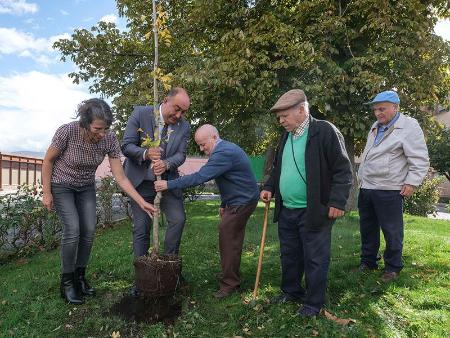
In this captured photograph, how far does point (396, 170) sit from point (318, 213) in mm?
1473

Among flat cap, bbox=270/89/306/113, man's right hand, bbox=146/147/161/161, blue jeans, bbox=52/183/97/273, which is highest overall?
flat cap, bbox=270/89/306/113

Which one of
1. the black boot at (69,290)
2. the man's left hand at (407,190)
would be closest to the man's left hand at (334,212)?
the man's left hand at (407,190)

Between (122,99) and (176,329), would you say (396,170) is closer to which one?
(176,329)

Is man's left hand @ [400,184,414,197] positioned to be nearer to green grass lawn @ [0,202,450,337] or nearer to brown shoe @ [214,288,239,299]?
green grass lawn @ [0,202,450,337]

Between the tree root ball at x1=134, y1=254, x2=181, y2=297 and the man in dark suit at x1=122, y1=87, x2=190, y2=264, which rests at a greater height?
the man in dark suit at x1=122, y1=87, x2=190, y2=264

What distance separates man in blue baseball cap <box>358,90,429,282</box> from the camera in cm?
449

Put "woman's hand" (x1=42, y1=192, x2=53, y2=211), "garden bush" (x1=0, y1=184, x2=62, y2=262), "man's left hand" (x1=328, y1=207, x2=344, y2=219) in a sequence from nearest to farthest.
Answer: "man's left hand" (x1=328, y1=207, x2=344, y2=219), "woman's hand" (x1=42, y1=192, x2=53, y2=211), "garden bush" (x1=0, y1=184, x2=62, y2=262)

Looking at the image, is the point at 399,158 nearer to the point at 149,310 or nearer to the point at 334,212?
the point at 334,212

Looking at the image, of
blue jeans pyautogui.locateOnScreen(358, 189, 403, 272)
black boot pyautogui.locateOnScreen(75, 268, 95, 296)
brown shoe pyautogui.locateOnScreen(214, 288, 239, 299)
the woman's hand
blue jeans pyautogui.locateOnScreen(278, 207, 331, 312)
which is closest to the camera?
blue jeans pyautogui.locateOnScreen(278, 207, 331, 312)

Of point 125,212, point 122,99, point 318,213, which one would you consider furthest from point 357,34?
point 318,213

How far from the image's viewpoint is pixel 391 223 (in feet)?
15.3

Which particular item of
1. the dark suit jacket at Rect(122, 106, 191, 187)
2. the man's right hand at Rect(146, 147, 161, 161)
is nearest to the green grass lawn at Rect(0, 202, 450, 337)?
the dark suit jacket at Rect(122, 106, 191, 187)

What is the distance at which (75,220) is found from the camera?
13.7 ft

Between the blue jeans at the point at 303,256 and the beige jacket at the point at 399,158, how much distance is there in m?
1.30
